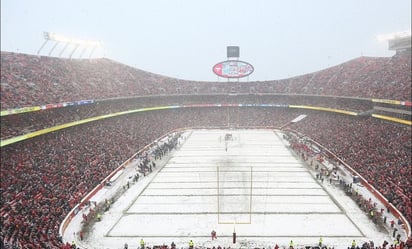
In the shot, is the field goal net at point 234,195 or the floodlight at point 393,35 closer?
the field goal net at point 234,195

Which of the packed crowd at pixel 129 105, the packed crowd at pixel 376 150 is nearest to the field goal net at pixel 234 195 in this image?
the packed crowd at pixel 376 150

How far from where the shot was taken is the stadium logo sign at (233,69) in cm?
6769

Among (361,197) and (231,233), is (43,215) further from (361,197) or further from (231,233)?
(361,197)

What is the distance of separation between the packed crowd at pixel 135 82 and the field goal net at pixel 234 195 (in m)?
20.2

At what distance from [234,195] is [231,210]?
2.99 m

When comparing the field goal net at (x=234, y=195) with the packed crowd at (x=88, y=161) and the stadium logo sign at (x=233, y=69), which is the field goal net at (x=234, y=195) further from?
the stadium logo sign at (x=233, y=69)

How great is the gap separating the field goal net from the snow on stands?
6cm

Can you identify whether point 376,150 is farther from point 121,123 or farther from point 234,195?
point 121,123

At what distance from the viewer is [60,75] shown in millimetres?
45625

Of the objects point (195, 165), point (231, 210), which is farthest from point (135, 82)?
point (231, 210)

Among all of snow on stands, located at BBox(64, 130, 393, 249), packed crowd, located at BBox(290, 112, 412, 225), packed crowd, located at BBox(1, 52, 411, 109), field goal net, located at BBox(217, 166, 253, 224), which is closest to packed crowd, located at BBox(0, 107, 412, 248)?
packed crowd, located at BBox(290, 112, 412, 225)

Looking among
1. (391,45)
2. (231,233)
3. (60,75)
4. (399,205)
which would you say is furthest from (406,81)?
(60,75)

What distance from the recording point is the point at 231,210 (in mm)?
22906

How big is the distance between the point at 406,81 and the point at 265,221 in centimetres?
3003
